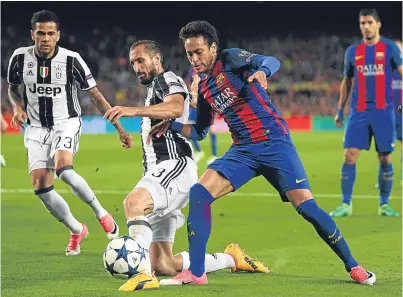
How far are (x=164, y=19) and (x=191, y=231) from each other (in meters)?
32.5

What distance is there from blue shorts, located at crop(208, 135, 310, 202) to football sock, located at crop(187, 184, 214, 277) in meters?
0.20

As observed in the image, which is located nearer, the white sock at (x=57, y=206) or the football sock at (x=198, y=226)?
the football sock at (x=198, y=226)

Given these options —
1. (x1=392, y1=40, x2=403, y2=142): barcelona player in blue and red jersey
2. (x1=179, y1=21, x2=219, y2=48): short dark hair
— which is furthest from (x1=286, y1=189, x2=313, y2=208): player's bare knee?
(x1=392, y1=40, x2=403, y2=142): barcelona player in blue and red jersey

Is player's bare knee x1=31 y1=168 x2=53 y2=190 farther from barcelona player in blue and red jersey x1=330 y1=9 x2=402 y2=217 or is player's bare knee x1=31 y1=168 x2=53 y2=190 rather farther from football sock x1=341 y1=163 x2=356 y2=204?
football sock x1=341 y1=163 x2=356 y2=204

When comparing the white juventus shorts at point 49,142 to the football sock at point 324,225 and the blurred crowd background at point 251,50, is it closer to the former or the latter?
the football sock at point 324,225

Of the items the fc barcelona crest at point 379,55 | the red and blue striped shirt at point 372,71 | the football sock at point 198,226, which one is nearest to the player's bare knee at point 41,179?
the football sock at point 198,226

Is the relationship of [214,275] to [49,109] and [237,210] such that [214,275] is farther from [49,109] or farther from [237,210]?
[237,210]

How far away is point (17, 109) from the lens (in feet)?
25.6

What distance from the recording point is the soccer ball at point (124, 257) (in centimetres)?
553

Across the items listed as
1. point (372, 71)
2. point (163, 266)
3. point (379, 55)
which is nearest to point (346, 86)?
point (372, 71)

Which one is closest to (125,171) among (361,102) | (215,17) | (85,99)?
(361,102)

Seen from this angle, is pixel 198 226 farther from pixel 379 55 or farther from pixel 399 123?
pixel 399 123

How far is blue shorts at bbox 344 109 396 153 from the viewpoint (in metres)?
9.81

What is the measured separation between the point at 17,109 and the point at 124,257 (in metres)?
2.74
